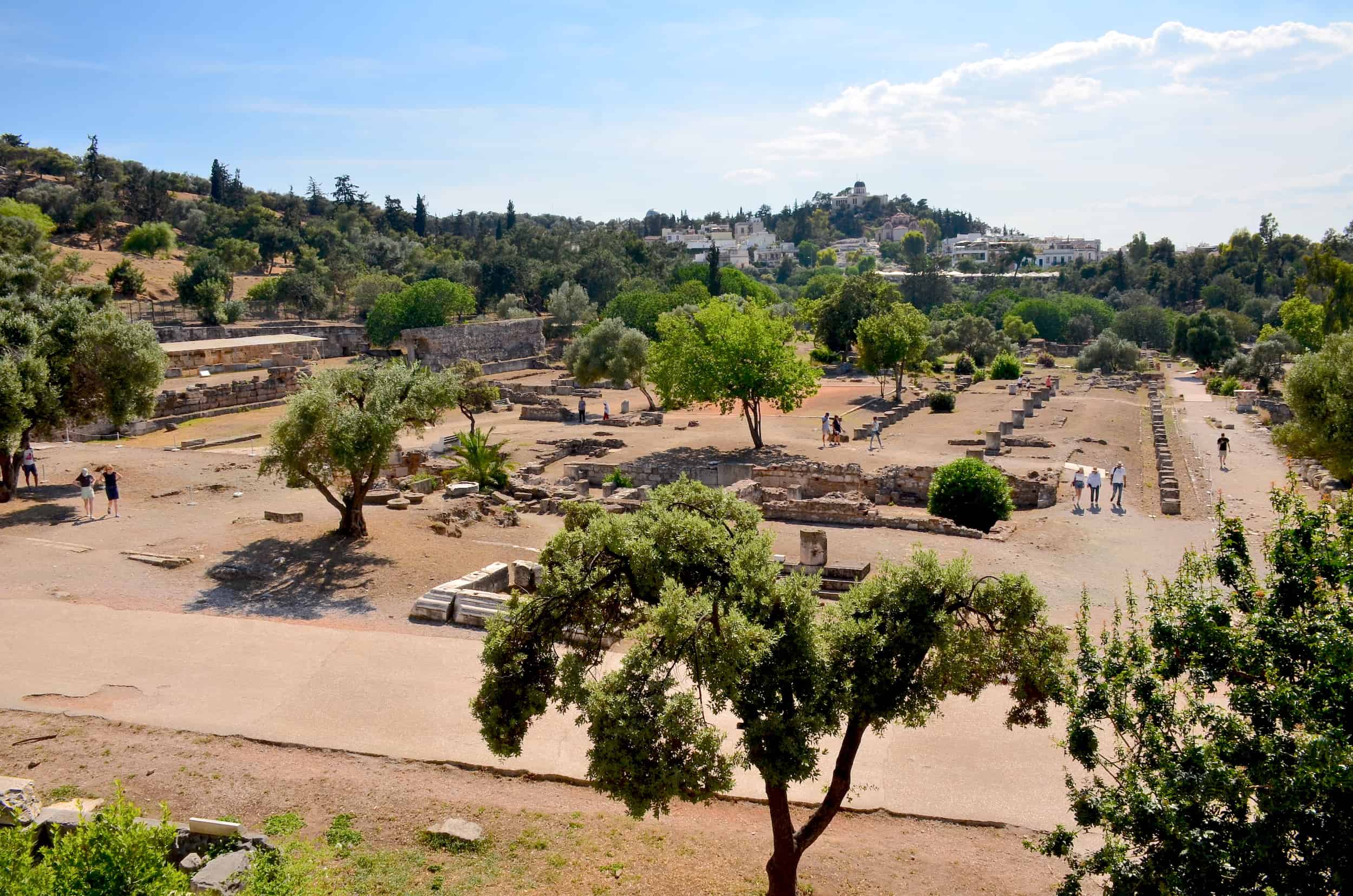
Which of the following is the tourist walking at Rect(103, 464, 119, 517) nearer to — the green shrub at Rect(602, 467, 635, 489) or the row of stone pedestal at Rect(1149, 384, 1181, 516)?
the green shrub at Rect(602, 467, 635, 489)

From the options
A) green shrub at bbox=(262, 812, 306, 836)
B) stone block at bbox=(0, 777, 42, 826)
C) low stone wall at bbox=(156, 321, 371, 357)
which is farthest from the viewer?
low stone wall at bbox=(156, 321, 371, 357)

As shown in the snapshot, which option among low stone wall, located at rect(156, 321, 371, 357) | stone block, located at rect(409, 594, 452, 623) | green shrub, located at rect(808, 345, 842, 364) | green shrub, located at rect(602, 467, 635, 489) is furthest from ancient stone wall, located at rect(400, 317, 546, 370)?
stone block, located at rect(409, 594, 452, 623)

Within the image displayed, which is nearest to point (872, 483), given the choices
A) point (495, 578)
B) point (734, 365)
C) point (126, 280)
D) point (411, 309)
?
point (734, 365)

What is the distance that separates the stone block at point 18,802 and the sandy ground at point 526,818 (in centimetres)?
119

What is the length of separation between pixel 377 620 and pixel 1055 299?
99.6 metres

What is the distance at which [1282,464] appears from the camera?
32.9 m

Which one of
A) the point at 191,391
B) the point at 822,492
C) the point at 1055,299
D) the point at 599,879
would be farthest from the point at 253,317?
the point at 1055,299

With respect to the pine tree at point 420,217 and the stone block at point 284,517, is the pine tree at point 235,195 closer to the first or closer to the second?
the pine tree at point 420,217

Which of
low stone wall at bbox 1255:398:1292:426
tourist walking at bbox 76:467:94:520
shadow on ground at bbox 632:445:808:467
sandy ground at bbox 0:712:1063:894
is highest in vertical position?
tourist walking at bbox 76:467:94:520

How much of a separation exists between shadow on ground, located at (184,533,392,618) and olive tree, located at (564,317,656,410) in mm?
29516

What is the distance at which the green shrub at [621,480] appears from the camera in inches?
1077

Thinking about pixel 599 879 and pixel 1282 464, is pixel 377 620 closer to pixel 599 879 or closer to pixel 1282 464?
pixel 599 879

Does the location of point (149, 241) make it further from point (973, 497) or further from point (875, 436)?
point (973, 497)

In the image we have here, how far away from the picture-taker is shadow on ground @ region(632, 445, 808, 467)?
101 feet
